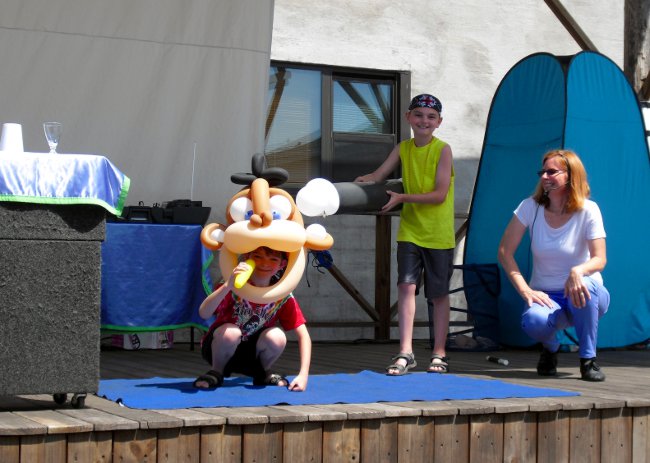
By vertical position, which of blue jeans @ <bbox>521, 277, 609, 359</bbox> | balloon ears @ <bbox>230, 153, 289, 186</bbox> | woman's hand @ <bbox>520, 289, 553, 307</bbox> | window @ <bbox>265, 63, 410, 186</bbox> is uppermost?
window @ <bbox>265, 63, 410, 186</bbox>

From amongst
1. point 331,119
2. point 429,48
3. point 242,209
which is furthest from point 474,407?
point 429,48

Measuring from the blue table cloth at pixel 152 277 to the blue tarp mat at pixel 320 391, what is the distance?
63.2 inches

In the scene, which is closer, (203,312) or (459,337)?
(203,312)

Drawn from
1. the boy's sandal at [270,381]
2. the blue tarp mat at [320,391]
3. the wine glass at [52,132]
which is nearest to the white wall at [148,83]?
the blue tarp mat at [320,391]

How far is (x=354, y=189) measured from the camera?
5.00 m

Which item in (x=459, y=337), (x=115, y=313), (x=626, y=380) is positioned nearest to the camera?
(x=626, y=380)

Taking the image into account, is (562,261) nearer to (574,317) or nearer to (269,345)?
(574,317)

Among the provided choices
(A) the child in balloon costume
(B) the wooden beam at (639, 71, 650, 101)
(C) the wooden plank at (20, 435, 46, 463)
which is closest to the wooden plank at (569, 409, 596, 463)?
(A) the child in balloon costume

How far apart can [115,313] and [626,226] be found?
9.62 feet

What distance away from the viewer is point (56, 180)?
3.38m

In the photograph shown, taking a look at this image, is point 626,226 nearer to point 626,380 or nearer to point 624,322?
point 624,322

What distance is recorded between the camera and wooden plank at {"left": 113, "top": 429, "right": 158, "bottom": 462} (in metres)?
3.13

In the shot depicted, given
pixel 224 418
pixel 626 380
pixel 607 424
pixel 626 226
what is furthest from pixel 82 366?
pixel 626 226

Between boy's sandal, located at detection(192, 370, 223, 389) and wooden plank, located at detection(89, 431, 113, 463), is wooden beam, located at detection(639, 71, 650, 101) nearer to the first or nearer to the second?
boy's sandal, located at detection(192, 370, 223, 389)
